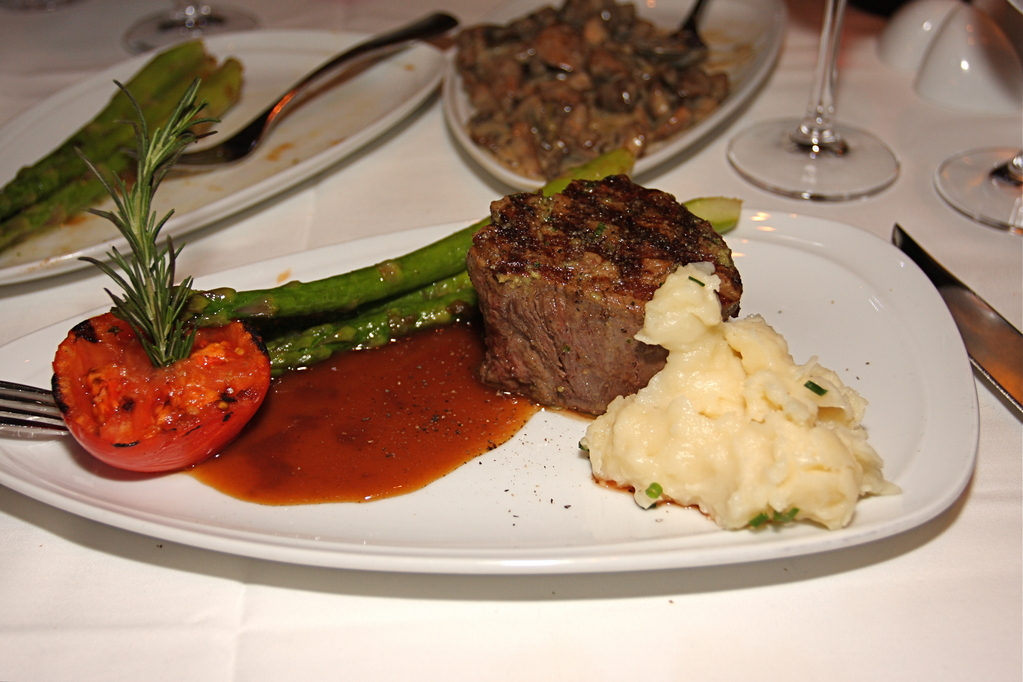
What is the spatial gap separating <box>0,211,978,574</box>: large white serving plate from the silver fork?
0.07m

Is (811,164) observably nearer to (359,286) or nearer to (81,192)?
(359,286)

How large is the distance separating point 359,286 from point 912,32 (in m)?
4.35

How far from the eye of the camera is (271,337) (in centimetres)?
335

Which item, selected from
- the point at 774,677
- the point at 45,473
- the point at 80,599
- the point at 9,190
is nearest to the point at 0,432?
the point at 45,473

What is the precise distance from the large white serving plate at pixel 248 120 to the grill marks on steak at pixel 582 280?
179 cm

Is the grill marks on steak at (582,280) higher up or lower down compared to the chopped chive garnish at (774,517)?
higher up

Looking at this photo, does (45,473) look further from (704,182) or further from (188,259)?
(704,182)

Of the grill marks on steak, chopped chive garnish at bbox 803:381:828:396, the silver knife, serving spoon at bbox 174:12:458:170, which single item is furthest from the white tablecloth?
serving spoon at bbox 174:12:458:170

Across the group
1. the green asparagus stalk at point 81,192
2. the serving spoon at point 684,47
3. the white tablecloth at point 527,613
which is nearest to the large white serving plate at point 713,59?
the serving spoon at point 684,47

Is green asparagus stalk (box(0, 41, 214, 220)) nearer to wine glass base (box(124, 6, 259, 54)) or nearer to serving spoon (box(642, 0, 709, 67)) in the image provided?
wine glass base (box(124, 6, 259, 54))

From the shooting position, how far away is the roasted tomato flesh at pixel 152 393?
2609mm

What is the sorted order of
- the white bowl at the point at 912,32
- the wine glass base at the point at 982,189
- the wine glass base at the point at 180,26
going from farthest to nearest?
the wine glass base at the point at 180,26 → the white bowl at the point at 912,32 → the wine glass base at the point at 982,189

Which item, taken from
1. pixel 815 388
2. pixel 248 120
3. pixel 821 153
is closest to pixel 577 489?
pixel 815 388

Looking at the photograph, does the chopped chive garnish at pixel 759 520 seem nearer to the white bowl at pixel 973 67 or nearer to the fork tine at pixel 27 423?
the fork tine at pixel 27 423
